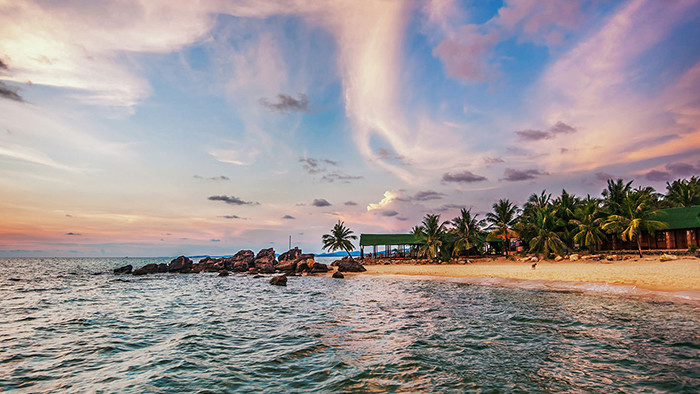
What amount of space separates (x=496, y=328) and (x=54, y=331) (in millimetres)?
19134

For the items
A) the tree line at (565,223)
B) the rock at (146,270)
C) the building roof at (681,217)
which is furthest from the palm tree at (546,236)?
the rock at (146,270)

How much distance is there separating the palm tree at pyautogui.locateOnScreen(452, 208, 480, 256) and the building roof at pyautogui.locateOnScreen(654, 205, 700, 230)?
23.1 m

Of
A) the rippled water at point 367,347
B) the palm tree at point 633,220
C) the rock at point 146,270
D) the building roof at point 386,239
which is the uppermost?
the palm tree at point 633,220

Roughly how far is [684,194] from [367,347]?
2751 inches

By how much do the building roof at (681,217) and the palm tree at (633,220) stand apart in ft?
7.12

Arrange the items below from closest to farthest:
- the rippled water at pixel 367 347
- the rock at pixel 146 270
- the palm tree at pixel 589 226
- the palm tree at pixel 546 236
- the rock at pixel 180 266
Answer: the rippled water at pixel 367 347
the palm tree at pixel 589 226
the palm tree at pixel 546 236
the rock at pixel 146 270
the rock at pixel 180 266

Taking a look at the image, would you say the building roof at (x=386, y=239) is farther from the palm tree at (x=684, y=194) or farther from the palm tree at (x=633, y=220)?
the palm tree at (x=684, y=194)

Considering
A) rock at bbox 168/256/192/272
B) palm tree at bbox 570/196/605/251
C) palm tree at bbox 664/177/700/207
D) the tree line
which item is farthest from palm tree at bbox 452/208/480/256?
rock at bbox 168/256/192/272

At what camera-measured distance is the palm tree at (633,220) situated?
43281 millimetres

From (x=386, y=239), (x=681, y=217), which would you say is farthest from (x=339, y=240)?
(x=681, y=217)

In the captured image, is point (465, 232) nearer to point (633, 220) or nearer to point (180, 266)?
point (633, 220)

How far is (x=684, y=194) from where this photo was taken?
56.3m

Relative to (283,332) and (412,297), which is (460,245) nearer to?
(412,297)

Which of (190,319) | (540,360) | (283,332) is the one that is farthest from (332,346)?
(190,319)
